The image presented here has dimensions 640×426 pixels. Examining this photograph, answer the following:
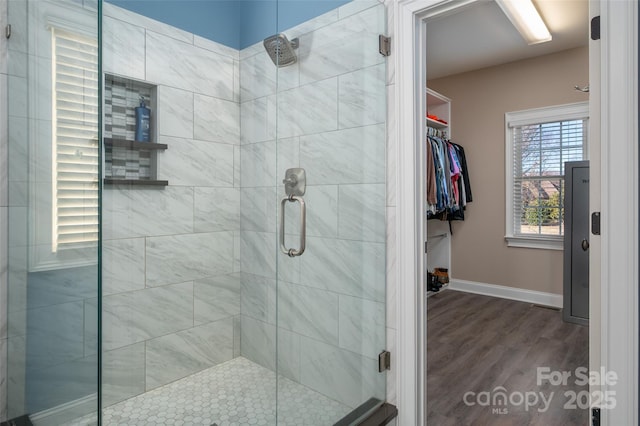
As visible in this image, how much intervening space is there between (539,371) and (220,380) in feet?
7.05

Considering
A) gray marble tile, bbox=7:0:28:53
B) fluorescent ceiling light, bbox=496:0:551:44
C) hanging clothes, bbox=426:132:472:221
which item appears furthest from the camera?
hanging clothes, bbox=426:132:472:221

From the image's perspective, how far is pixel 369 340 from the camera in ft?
5.94

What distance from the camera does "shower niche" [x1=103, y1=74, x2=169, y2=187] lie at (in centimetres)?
134

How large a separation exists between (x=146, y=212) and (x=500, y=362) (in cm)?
258

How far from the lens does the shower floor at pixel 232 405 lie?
1.53 meters

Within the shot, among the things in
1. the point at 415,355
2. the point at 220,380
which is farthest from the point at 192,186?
the point at 415,355

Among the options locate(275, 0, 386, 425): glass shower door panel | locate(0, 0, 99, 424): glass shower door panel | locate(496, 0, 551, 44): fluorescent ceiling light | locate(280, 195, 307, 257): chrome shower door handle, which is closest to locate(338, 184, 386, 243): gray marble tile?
locate(275, 0, 386, 425): glass shower door panel

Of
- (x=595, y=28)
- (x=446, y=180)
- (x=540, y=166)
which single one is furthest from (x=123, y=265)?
(x=540, y=166)

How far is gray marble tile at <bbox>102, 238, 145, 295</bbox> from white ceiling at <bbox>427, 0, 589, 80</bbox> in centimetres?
271

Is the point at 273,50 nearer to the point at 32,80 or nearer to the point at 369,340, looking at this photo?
the point at 32,80

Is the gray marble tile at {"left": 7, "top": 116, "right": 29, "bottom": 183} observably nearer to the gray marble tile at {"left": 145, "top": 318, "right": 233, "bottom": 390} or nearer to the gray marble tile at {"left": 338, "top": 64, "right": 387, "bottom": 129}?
the gray marble tile at {"left": 145, "top": 318, "right": 233, "bottom": 390}

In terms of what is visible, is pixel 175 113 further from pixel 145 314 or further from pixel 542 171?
pixel 542 171

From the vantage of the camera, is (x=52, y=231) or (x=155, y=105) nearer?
(x=52, y=231)

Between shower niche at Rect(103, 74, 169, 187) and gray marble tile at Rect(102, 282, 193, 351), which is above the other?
shower niche at Rect(103, 74, 169, 187)
